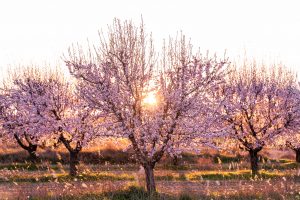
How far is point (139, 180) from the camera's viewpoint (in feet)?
68.6

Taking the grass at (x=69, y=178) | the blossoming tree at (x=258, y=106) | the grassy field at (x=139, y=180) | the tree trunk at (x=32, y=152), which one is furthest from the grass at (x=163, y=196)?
the tree trunk at (x=32, y=152)

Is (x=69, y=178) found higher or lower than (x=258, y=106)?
lower

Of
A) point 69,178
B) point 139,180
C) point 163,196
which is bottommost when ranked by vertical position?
point 163,196

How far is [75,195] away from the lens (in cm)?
1664

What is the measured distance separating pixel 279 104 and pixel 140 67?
16.5 metres

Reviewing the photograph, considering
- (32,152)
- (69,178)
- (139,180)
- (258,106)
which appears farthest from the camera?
(32,152)

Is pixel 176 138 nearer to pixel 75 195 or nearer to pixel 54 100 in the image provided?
pixel 75 195

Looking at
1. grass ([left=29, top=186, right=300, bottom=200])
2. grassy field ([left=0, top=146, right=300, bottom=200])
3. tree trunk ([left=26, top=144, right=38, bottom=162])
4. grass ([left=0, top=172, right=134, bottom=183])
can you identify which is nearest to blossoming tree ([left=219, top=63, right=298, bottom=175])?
grassy field ([left=0, top=146, right=300, bottom=200])

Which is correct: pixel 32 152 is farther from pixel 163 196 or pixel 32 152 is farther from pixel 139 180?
pixel 163 196

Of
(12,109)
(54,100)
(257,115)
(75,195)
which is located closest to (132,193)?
(75,195)

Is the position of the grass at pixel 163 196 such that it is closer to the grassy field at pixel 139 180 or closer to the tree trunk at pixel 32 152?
the grassy field at pixel 139 180

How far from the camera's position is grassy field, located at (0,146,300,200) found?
54.1ft

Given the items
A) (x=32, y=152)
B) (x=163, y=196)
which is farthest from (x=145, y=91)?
(x=32, y=152)

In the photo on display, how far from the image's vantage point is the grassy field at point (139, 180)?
16500 mm
